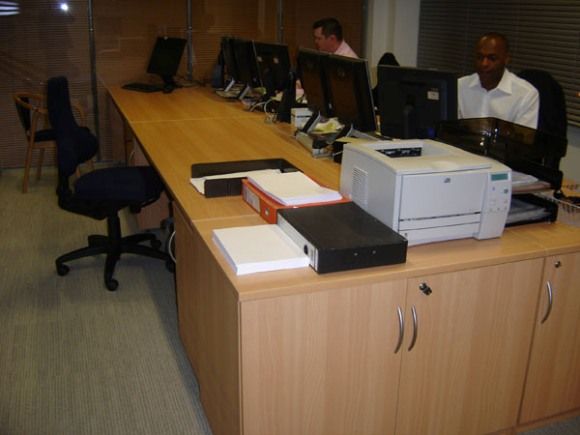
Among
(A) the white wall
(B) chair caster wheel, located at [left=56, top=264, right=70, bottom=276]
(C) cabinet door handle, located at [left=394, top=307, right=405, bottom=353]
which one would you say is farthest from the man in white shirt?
(A) the white wall

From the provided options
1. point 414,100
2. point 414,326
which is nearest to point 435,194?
point 414,326

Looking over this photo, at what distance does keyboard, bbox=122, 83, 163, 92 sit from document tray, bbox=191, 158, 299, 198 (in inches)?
112

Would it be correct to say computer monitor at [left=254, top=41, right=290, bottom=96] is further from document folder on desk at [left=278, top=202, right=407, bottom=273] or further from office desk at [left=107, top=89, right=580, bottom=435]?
document folder on desk at [left=278, top=202, right=407, bottom=273]

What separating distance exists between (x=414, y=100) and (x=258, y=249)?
1.29 m

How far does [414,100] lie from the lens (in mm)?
2719

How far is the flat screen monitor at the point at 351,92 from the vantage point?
2.87 m

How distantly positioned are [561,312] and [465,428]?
0.49 m

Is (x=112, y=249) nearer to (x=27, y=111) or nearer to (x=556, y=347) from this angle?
(x=27, y=111)

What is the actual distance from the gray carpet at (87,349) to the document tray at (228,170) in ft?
2.70

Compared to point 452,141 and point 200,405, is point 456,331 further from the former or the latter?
point 200,405

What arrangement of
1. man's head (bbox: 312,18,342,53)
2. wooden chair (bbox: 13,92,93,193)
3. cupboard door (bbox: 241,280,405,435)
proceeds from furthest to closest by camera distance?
wooden chair (bbox: 13,92,93,193) < man's head (bbox: 312,18,342,53) < cupboard door (bbox: 241,280,405,435)

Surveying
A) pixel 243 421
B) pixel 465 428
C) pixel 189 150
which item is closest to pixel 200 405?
pixel 243 421

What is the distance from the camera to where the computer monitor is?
4.11 m

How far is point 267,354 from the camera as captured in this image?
1667 millimetres
